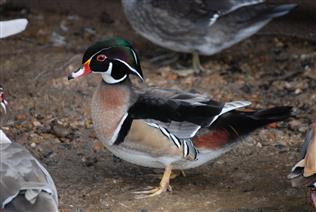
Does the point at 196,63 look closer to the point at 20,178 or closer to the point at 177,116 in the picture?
the point at 177,116

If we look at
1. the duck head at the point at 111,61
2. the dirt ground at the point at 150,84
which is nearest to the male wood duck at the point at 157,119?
the duck head at the point at 111,61

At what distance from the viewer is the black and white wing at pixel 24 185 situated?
473cm

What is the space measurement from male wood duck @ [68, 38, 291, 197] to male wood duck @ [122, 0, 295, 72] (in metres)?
1.85

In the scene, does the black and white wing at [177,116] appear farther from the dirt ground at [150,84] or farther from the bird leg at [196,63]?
the bird leg at [196,63]

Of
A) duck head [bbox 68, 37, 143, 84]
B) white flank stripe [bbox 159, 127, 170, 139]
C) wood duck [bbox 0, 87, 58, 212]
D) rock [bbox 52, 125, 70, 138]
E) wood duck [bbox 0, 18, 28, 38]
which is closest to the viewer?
wood duck [bbox 0, 87, 58, 212]

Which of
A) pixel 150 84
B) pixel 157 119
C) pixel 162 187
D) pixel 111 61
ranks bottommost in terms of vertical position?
pixel 150 84

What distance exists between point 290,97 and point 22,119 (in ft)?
6.58

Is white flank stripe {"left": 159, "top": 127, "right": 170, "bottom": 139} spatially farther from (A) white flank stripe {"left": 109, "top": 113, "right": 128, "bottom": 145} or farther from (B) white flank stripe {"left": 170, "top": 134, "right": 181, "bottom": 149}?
(A) white flank stripe {"left": 109, "top": 113, "right": 128, "bottom": 145}

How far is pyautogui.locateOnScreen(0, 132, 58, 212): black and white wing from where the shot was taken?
473 cm

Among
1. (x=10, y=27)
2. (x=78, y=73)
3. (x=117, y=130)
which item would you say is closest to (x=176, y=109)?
(x=117, y=130)

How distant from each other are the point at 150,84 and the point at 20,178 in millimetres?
2589

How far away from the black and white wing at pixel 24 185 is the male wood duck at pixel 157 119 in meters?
0.65

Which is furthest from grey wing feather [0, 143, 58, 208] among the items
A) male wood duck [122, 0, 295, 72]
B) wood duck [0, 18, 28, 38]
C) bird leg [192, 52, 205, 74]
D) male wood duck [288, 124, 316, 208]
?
bird leg [192, 52, 205, 74]

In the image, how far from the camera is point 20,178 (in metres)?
4.88
